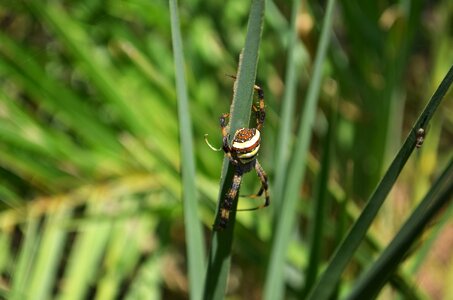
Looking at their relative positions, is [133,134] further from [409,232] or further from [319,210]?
[409,232]

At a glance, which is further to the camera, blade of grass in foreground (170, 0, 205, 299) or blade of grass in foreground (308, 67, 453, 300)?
blade of grass in foreground (170, 0, 205, 299)

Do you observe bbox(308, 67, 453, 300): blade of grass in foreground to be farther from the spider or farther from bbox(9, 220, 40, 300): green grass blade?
bbox(9, 220, 40, 300): green grass blade

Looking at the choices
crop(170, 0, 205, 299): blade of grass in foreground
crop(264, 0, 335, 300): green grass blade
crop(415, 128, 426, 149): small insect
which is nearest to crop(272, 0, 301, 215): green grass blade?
crop(264, 0, 335, 300): green grass blade

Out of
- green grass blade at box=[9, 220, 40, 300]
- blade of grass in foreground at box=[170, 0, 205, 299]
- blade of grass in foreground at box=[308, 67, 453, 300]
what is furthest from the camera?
green grass blade at box=[9, 220, 40, 300]

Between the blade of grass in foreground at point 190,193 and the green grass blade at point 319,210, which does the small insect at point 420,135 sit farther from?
the green grass blade at point 319,210

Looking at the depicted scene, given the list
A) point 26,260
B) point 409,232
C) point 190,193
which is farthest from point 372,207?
point 26,260

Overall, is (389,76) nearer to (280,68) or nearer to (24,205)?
(280,68)
